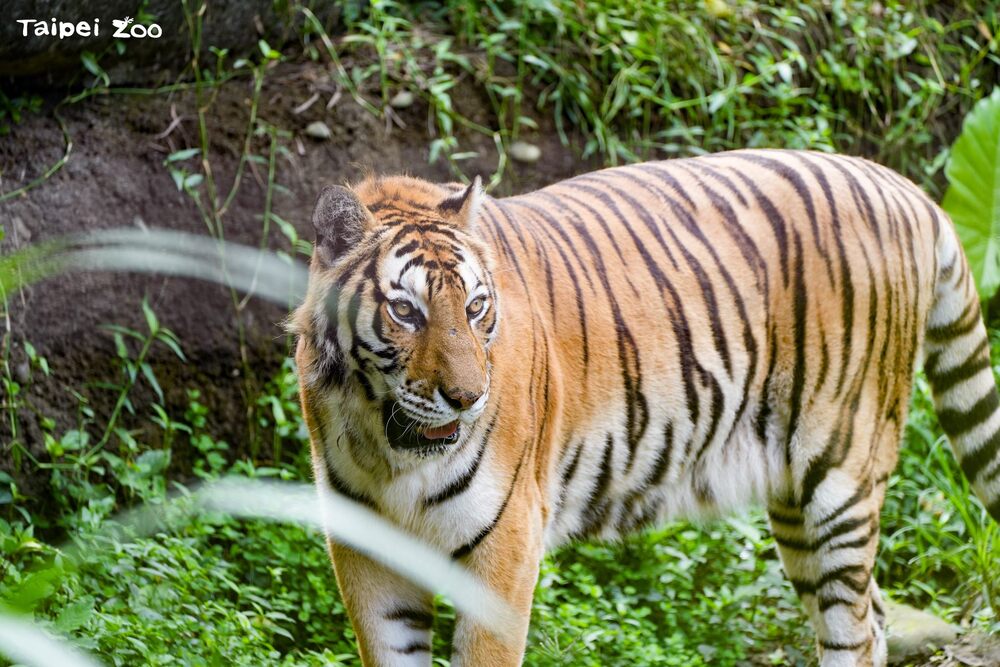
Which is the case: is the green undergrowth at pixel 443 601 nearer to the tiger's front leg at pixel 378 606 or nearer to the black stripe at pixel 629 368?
the tiger's front leg at pixel 378 606

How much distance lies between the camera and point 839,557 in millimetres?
3682

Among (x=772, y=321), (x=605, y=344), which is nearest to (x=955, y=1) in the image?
(x=772, y=321)

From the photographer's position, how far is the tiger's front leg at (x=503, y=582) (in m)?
2.93

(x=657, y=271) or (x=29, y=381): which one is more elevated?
(x=657, y=271)

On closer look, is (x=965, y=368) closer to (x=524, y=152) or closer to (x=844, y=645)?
(x=844, y=645)

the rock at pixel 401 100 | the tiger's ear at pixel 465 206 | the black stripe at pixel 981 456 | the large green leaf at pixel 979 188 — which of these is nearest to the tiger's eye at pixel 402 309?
the tiger's ear at pixel 465 206

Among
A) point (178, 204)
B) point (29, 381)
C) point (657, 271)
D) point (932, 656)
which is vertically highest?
point (657, 271)

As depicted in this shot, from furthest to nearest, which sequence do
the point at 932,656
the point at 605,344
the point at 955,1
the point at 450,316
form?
the point at 955,1, the point at 932,656, the point at 605,344, the point at 450,316

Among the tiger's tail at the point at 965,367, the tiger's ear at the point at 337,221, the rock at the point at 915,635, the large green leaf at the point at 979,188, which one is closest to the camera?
the tiger's ear at the point at 337,221

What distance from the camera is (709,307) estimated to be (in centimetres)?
351

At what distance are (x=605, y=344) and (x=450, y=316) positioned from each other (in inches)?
31.9

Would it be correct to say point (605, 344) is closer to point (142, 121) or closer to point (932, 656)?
point (932, 656)

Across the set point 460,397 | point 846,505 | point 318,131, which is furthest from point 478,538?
point 318,131

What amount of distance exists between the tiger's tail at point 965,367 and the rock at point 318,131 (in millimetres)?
2632
